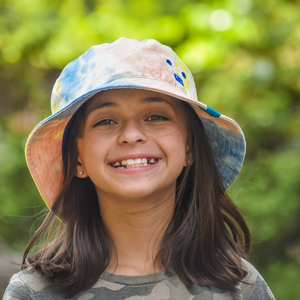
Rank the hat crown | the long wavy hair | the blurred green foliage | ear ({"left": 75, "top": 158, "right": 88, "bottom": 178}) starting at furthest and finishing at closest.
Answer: the blurred green foliage → ear ({"left": 75, "top": 158, "right": 88, "bottom": 178}) → the long wavy hair → the hat crown

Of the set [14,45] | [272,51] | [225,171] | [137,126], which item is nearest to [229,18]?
[272,51]

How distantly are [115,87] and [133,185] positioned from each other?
14.9 inches

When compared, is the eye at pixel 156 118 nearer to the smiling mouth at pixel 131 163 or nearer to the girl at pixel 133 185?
the girl at pixel 133 185

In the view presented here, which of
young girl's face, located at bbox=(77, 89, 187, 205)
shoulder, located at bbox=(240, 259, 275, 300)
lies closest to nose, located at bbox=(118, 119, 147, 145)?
young girl's face, located at bbox=(77, 89, 187, 205)

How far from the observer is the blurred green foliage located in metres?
3.74

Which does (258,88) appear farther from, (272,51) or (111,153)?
(111,153)

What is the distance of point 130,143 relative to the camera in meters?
1.62

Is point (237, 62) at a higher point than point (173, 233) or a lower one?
→ higher

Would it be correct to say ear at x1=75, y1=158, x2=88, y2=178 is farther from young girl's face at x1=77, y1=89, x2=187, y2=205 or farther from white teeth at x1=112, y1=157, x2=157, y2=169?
white teeth at x1=112, y1=157, x2=157, y2=169

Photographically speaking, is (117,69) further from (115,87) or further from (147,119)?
(147,119)

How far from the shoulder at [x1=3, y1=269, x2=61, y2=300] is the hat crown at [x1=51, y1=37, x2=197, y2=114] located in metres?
0.66

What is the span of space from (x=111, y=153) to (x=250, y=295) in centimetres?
80

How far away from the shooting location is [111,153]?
163cm

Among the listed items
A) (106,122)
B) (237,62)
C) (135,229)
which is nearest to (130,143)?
(106,122)
